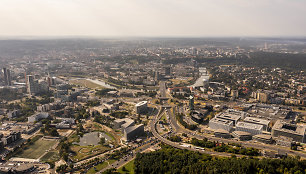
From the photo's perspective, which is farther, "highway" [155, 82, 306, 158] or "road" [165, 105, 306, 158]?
"highway" [155, 82, 306, 158]

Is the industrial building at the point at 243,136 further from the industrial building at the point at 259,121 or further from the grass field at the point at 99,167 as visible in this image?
the grass field at the point at 99,167

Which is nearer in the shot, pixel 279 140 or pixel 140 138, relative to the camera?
pixel 279 140

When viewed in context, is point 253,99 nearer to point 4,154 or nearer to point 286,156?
point 286,156

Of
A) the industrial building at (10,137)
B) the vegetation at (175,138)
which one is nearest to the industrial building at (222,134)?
the vegetation at (175,138)

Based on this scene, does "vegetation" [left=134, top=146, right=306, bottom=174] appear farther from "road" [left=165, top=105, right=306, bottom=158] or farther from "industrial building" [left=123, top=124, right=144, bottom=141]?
"industrial building" [left=123, top=124, right=144, bottom=141]

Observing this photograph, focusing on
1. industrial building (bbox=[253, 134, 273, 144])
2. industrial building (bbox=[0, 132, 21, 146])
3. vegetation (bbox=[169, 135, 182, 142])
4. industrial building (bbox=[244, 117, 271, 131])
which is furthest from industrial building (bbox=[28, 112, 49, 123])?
industrial building (bbox=[253, 134, 273, 144])

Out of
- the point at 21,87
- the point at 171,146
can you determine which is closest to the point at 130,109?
the point at 171,146

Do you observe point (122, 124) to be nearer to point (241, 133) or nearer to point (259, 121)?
point (241, 133)
